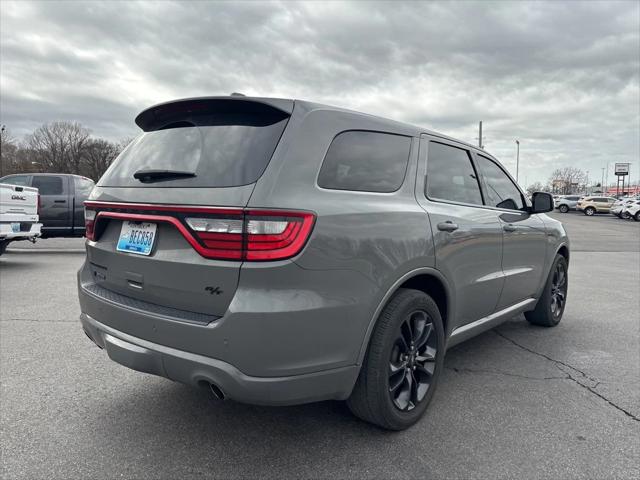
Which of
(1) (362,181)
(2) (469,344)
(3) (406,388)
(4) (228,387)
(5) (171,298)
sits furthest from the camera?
(2) (469,344)

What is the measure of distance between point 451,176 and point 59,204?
984 centimetres

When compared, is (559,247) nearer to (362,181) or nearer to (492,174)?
(492,174)

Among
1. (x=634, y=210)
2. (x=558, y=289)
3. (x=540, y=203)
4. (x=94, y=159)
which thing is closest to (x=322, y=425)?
(x=540, y=203)

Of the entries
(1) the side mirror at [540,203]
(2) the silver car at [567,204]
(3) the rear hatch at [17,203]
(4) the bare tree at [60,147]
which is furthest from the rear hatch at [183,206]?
(4) the bare tree at [60,147]

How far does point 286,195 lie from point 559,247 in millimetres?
3846

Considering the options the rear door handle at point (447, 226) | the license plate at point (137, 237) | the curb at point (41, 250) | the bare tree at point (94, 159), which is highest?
the bare tree at point (94, 159)

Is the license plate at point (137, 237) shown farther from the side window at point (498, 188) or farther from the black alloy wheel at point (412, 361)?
the side window at point (498, 188)

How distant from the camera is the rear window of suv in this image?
2150mm

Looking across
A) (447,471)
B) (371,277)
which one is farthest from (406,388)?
(371,277)

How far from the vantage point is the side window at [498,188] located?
A: 3795 mm

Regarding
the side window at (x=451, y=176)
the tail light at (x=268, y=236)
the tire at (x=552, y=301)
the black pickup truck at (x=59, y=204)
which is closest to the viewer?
the tail light at (x=268, y=236)

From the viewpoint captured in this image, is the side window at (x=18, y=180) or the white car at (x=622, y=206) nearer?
the side window at (x=18, y=180)

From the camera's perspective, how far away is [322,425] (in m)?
2.71

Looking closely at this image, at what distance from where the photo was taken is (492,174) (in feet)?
13.0
